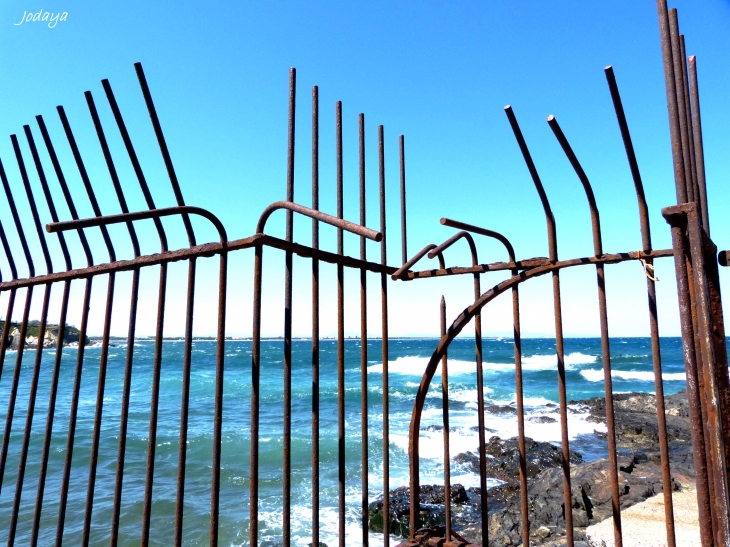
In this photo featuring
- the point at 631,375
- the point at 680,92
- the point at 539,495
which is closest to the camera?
the point at 680,92

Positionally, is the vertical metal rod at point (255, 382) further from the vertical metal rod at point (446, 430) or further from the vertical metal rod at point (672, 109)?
the vertical metal rod at point (672, 109)

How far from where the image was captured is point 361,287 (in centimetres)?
246

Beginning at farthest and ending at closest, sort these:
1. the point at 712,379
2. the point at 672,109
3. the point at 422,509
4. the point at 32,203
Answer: the point at 422,509 → the point at 32,203 → the point at 672,109 → the point at 712,379

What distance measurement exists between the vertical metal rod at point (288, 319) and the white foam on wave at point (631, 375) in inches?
1447

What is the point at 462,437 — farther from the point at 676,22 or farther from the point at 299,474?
the point at 676,22

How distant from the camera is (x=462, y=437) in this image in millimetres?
15633

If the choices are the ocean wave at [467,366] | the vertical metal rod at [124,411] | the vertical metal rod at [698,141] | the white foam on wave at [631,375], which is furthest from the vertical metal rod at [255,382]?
the ocean wave at [467,366]

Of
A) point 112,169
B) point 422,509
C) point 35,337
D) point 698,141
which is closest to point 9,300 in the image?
point 112,169

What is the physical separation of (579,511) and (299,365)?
46397 millimetres

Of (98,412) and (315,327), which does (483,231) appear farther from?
(98,412)

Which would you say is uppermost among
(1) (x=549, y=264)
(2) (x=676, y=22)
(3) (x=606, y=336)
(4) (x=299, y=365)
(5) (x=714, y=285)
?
(2) (x=676, y=22)

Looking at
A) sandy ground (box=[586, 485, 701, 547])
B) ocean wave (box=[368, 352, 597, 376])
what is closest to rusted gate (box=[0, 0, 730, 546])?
sandy ground (box=[586, 485, 701, 547])

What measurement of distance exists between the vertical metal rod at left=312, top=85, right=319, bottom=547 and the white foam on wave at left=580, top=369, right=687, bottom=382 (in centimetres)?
3660

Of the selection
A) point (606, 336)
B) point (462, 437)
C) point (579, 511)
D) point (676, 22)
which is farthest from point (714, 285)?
point (462, 437)
